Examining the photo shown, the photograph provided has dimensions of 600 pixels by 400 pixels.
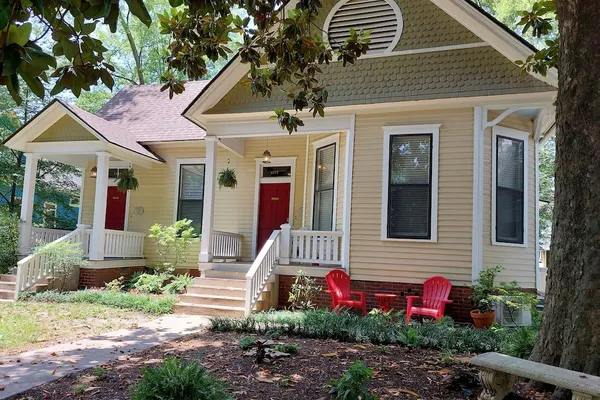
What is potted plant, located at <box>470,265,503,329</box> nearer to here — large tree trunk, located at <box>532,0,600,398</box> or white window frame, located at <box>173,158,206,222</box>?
large tree trunk, located at <box>532,0,600,398</box>

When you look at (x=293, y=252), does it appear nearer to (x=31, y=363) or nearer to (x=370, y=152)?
(x=370, y=152)

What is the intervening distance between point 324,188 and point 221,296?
3.37 meters

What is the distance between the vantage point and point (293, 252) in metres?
9.89

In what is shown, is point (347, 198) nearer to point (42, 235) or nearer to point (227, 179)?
point (227, 179)

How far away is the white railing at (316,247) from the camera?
31.2ft

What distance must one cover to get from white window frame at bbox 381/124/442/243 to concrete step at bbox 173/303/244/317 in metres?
3.22

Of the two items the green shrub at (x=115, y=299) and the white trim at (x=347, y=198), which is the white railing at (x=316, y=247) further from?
the green shrub at (x=115, y=299)

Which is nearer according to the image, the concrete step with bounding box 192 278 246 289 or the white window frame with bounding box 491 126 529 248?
the white window frame with bounding box 491 126 529 248

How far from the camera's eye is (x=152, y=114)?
14531mm

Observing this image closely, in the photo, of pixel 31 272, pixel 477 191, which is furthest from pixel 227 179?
pixel 477 191

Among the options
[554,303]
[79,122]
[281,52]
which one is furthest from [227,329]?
[79,122]

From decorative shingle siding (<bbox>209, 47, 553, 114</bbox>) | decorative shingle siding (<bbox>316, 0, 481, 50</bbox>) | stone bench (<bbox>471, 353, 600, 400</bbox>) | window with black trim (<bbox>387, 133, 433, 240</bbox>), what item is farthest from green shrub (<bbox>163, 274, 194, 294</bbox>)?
stone bench (<bbox>471, 353, 600, 400</bbox>)

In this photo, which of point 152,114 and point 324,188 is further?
point 152,114

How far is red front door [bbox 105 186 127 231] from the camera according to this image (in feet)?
44.8
